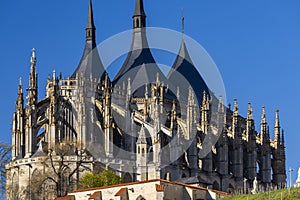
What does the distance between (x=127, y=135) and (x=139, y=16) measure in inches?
915

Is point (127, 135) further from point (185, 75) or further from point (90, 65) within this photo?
point (185, 75)

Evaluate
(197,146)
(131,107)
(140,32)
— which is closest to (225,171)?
(197,146)

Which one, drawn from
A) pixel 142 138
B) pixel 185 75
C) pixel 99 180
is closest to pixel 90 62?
pixel 142 138

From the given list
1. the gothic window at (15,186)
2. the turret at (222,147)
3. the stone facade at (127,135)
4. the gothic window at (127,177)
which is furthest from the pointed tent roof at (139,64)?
the gothic window at (15,186)

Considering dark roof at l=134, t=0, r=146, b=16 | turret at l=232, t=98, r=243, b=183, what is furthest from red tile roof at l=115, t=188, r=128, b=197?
dark roof at l=134, t=0, r=146, b=16

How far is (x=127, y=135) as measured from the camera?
326 ft

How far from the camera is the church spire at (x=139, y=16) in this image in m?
118

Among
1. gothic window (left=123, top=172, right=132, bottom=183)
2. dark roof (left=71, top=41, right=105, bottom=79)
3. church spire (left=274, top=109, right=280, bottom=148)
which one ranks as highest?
dark roof (left=71, top=41, right=105, bottom=79)

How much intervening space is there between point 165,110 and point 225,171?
26.9 ft

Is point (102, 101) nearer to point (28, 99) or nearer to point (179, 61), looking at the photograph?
point (28, 99)

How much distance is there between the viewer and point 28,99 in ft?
323

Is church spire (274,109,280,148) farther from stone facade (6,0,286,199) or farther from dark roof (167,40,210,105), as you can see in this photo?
dark roof (167,40,210,105)

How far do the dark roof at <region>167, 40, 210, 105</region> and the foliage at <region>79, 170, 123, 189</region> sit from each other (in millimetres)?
30051

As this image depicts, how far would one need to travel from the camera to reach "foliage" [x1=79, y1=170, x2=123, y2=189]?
8681 centimetres
